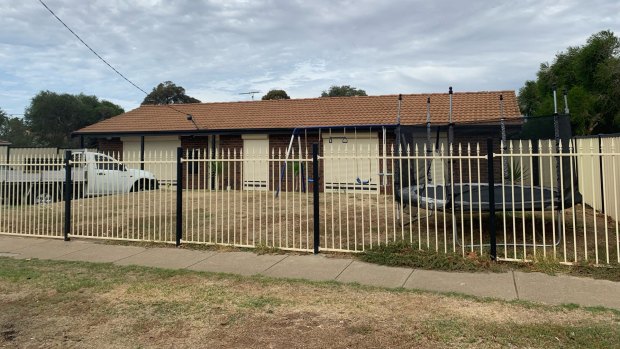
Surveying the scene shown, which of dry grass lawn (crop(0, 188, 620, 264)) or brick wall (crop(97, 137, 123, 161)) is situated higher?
brick wall (crop(97, 137, 123, 161))

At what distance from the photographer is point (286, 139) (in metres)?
19.4

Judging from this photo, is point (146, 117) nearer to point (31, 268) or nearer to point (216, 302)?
point (31, 268)

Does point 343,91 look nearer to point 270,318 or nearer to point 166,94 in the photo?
point 166,94

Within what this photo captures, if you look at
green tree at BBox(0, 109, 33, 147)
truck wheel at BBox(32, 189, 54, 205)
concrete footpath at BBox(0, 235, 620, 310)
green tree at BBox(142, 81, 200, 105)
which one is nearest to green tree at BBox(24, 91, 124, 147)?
green tree at BBox(0, 109, 33, 147)

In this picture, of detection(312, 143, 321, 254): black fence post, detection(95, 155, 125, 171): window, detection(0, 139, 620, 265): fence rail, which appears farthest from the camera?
detection(95, 155, 125, 171): window

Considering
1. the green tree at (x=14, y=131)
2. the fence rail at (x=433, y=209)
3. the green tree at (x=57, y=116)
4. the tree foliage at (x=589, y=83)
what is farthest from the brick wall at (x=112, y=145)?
the green tree at (x=14, y=131)

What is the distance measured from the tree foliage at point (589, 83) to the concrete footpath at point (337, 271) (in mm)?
19158

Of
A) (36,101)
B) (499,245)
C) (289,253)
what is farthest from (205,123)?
(36,101)

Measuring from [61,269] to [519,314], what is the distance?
6.14 meters

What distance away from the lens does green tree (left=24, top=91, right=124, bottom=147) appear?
48406 millimetres

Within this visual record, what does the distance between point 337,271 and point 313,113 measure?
14.9 m

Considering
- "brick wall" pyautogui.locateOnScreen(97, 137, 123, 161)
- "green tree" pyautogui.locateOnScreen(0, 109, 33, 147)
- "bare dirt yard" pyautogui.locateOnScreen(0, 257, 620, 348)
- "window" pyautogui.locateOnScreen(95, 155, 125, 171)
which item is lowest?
"bare dirt yard" pyautogui.locateOnScreen(0, 257, 620, 348)

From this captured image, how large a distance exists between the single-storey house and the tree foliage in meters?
6.14

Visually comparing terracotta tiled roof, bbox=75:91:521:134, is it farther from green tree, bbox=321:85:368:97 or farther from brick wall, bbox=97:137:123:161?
green tree, bbox=321:85:368:97
